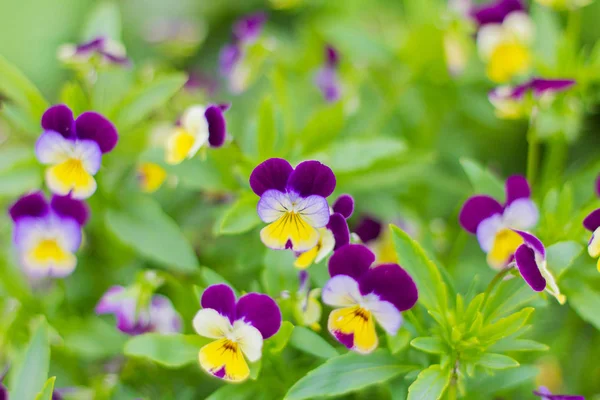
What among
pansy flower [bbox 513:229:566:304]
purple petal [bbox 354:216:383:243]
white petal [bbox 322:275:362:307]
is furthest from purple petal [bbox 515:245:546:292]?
purple petal [bbox 354:216:383:243]

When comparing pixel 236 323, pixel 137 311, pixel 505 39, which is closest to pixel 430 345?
pixel 236 323

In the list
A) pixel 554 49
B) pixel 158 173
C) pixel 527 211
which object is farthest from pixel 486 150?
pixel 158 173

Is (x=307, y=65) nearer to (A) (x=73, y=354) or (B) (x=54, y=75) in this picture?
(A) (x=73, y=354)

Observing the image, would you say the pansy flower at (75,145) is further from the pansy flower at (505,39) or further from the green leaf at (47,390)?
the pansy flower at (505,39)

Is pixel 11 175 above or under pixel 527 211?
above

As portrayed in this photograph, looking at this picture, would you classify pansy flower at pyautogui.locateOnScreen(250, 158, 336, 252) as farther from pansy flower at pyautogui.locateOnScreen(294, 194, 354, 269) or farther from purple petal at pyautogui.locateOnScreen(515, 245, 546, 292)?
purple petal at pyautogui.locateOnScreen(515, 245, 546, 292)

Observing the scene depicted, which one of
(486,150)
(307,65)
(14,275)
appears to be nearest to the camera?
(14,275)
